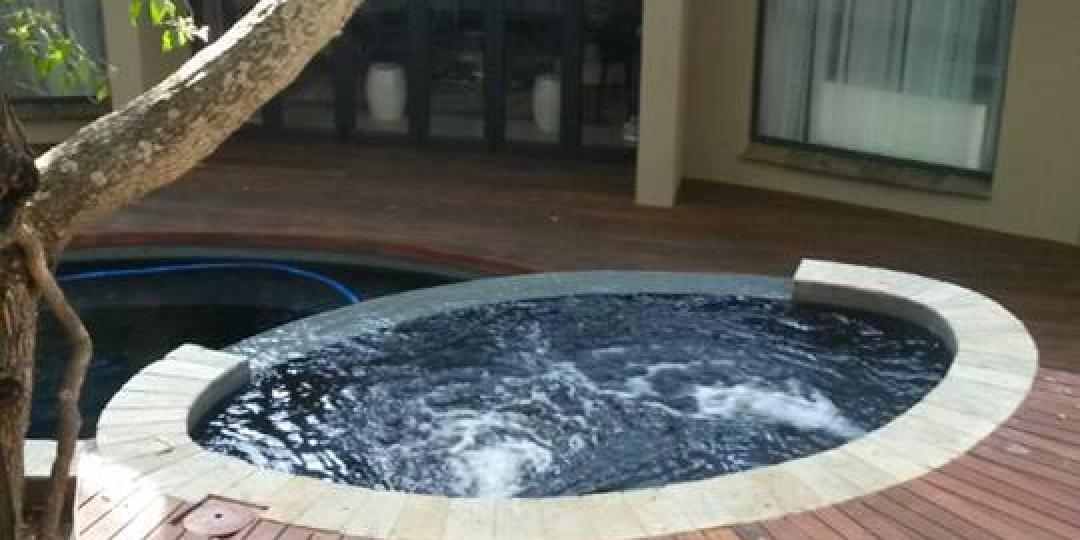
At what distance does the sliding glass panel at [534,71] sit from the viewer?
32.3 feet

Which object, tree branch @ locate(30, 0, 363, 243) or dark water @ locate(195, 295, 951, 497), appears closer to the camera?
tree branch @ locate(30, 0, 363, 243)

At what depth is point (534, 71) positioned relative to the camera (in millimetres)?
10062

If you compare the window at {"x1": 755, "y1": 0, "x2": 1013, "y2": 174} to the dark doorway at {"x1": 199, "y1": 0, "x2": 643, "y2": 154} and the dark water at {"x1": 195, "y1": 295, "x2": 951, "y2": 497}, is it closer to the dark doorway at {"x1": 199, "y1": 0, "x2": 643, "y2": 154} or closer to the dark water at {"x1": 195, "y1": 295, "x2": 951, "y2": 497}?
the dark doorway at {"x1": 199, "y1": 0, "x2": 643, "y2": 154}

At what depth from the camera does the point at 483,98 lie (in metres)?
10.3

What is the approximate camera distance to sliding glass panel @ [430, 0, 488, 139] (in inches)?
397

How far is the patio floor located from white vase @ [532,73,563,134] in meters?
0.34

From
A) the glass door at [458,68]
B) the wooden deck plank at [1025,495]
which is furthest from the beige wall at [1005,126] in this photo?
the wooden deck plank at [1025,495]

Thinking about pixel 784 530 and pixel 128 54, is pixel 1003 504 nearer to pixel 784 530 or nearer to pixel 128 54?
pixel 784 530

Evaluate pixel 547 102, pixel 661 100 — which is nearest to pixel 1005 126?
pixel 661 100

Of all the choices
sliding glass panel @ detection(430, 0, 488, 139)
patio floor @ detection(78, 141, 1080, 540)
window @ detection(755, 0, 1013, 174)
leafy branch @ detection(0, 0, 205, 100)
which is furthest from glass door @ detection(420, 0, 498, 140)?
leafy branch @ detection(0, 0, 205, 100)

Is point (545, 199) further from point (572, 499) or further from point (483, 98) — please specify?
point (572, 499)

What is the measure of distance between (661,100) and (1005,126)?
236cm

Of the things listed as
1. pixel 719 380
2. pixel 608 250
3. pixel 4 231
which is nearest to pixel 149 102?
pixel 4 231

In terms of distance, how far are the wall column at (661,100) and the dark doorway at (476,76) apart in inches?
42.1
